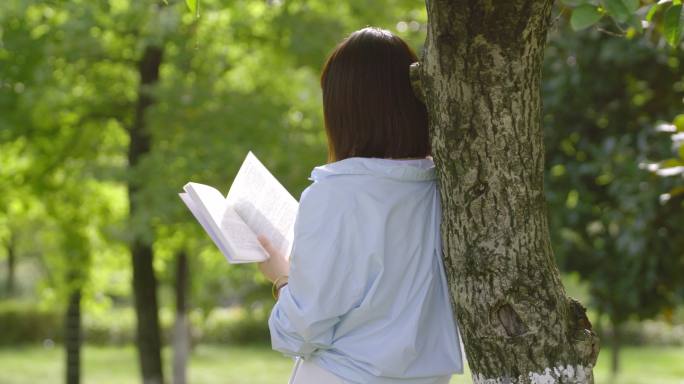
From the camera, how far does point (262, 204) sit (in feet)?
7.20

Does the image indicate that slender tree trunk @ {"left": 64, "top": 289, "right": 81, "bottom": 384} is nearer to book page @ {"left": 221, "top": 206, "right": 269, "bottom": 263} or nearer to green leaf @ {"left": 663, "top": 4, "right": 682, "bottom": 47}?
book page @ {"left": 221, "top": 206, "right": 269, "bottom": 263}

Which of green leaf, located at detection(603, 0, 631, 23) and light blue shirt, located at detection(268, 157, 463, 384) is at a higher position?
green leaf, located at detection(603, 0, 631, 23)

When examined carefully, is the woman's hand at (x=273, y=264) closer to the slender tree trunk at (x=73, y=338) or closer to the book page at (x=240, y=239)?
the book page at (x=240, y=239)

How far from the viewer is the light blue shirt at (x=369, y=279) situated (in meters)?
1.90

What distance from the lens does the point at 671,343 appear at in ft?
65.1

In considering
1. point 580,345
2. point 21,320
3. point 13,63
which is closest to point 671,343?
point 21,320

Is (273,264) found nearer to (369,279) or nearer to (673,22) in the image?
(369,279)

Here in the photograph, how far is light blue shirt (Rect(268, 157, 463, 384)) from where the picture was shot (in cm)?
190

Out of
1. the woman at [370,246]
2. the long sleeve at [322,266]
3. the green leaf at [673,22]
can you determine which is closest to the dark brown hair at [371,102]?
the woman at [370,246]

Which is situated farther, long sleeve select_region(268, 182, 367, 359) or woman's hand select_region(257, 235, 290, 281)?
woman's hand select_region(257, 235, 290, 281)

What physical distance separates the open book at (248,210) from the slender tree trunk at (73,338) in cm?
917

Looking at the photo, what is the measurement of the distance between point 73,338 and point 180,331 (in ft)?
5.20

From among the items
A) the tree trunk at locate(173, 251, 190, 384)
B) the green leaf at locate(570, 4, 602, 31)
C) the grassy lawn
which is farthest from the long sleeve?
the grassy lawn

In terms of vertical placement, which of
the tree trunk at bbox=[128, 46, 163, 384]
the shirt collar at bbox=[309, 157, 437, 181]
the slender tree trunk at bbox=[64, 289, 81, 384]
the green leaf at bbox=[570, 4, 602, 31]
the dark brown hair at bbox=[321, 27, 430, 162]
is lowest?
the slender tree trunk at bbox=[64, 289, 81, 384]
